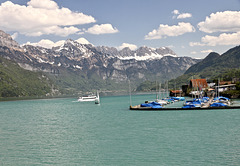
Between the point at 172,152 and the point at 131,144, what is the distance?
33.0 ft

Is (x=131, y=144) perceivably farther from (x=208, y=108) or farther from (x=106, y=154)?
(x=208, y=108)

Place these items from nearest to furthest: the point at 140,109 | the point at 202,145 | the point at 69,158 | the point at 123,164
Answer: the point at 123,164
the point at 69,158
the point at 202,145
the point at 140,109

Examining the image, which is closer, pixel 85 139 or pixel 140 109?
pixel 85 139

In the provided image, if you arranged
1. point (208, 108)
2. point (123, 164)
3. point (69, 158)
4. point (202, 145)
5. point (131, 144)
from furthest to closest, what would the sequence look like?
point (208, 108) → point (131, 144) → point (202, 145) → point (69, 158) → point (123, 164)

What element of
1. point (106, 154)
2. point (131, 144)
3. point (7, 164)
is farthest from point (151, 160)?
point (7, 164)

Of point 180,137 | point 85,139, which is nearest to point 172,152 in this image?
point 180,137

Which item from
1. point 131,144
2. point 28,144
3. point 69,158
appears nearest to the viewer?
point 69,158

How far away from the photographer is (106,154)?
47.6 metres

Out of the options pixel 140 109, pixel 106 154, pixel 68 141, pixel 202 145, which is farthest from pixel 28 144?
pixel 140 109

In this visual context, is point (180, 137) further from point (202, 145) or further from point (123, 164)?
point (123, 164)

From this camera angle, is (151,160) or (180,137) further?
(180,137)

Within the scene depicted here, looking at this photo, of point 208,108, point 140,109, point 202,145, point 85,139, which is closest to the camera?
point 202,145

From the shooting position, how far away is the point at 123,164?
135 feet

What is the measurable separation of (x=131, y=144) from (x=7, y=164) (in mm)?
23229
